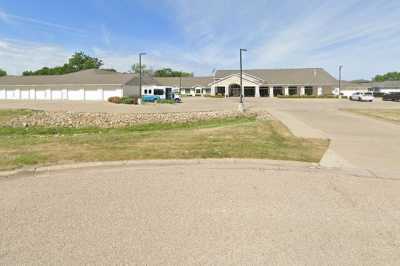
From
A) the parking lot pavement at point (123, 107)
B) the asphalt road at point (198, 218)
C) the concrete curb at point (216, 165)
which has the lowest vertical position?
the asphalt road at point (198, 218)

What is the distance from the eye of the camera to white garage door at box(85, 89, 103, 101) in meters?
52.0

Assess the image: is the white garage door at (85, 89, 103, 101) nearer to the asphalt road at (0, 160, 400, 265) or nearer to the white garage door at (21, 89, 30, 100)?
the white garage door at (21, 89, 30, 100)

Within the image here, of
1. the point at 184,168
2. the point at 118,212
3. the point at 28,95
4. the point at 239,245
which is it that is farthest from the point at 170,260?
the point at 28,95

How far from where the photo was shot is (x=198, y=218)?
12.8ft

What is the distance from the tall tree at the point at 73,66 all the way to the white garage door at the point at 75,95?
144 ft

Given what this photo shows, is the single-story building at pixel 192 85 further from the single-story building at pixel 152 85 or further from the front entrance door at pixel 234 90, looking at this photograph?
the front entrance door at pixel 234 90

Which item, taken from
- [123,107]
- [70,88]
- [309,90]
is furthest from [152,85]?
[309,90]

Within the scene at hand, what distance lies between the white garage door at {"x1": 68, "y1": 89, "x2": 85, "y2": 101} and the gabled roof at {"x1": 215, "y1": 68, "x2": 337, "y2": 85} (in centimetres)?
3495

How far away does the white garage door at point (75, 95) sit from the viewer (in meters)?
53.4

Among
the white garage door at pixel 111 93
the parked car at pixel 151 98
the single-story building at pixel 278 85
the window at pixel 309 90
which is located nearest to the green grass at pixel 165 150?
the parked car at pixel 151 98

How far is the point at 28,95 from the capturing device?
58.0m

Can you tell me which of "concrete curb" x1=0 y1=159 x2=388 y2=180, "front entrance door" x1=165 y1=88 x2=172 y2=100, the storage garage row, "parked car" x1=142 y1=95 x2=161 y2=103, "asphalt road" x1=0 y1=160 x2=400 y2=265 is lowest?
"asphalt road" x1=0 y1=160 x2=400 y2=265

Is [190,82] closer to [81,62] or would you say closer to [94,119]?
[81,62]

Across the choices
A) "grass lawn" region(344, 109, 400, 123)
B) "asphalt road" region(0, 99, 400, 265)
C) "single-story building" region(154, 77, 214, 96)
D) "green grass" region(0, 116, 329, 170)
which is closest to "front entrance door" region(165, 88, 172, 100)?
"grass lawn" region(344, 109, 400, 123)
